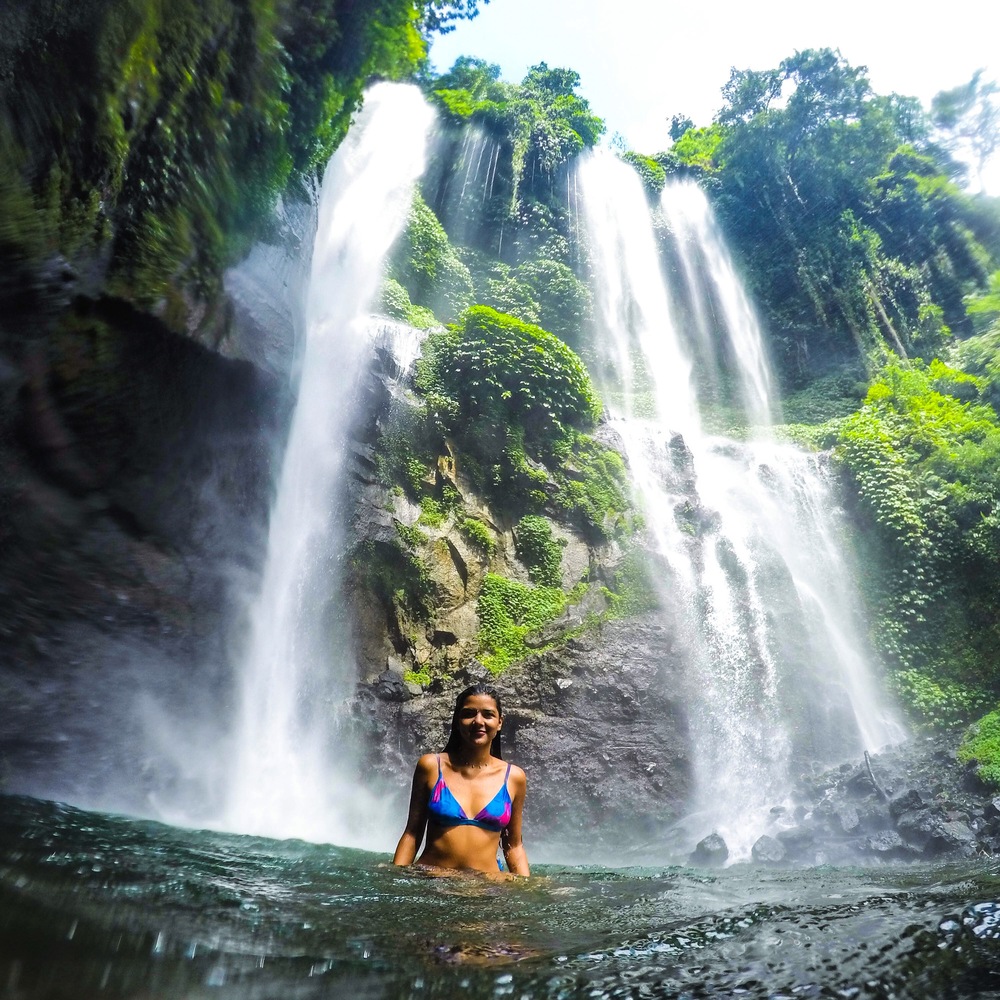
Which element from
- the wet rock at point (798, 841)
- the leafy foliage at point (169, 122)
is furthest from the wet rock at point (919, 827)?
the leafy foliage at point (169, 122)

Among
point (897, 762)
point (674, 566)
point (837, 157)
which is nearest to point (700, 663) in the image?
point (674, 566)

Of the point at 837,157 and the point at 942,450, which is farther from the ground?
the point at 837,157

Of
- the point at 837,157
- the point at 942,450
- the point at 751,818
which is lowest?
the point at 751,818

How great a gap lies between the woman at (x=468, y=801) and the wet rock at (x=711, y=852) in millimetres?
5299

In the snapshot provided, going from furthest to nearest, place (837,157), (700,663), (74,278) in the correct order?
1. (837,157)
2. (700,663)
3. (74,278)

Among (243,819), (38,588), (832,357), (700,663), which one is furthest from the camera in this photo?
(832,357)

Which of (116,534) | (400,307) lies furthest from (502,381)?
(116,534)

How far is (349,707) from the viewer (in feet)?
31.8

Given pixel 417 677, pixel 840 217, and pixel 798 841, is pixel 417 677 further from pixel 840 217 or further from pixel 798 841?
pixel 840 217

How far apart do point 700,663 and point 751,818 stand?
253 cm

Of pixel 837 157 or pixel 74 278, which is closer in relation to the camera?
pixel 74 278

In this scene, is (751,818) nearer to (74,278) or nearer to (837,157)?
(74,278)

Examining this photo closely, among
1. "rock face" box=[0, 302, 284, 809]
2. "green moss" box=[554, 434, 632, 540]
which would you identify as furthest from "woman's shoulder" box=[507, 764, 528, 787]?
"green moss" box=[554, 434, 632, 540]

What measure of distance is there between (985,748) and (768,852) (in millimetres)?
4112
